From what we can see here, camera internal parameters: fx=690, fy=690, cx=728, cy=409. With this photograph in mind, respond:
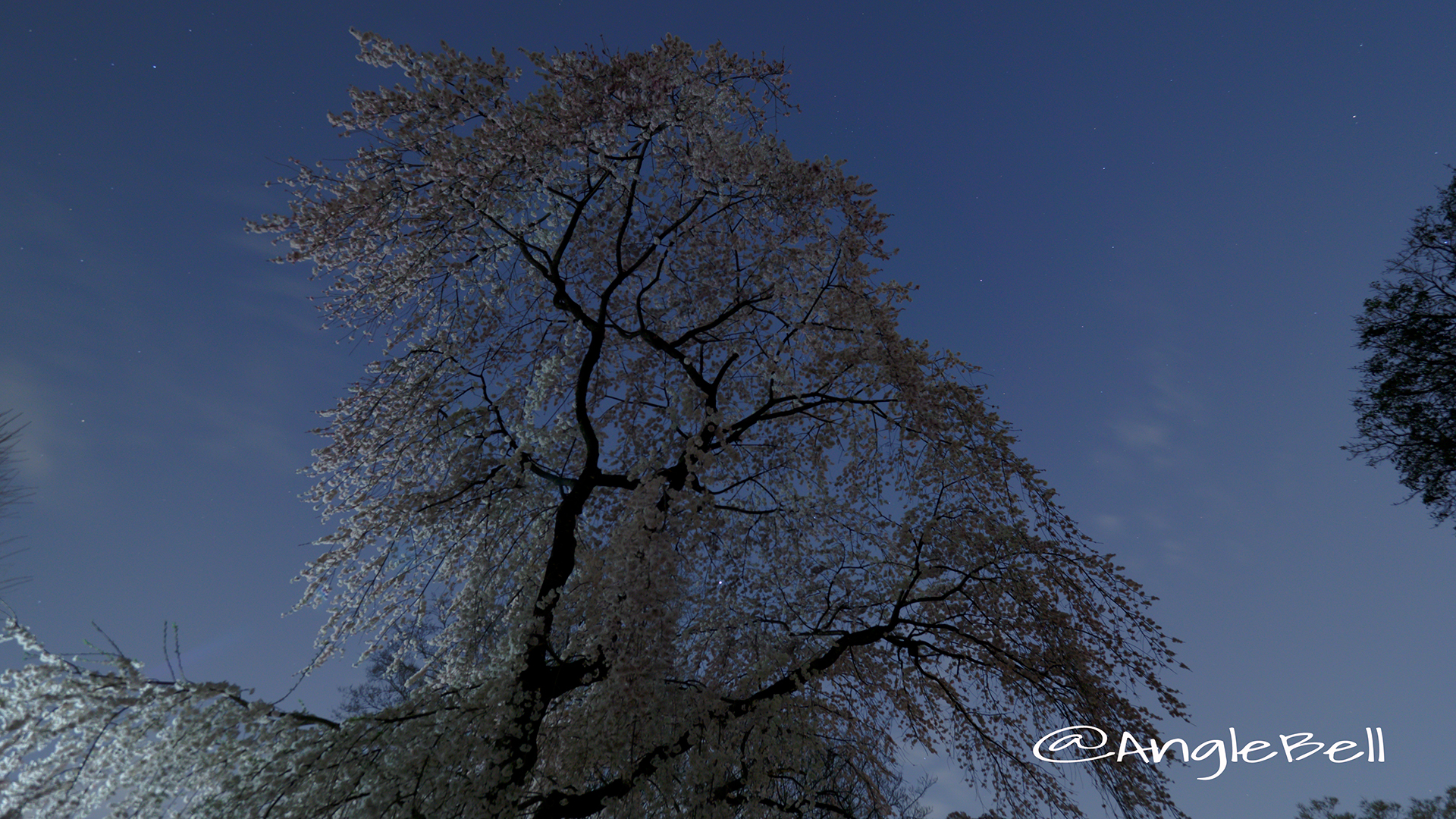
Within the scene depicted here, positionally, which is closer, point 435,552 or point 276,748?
point 276,748

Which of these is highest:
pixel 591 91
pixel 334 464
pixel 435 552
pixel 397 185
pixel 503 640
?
pixel 591 91

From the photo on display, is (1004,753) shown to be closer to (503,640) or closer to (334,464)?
(503,640)

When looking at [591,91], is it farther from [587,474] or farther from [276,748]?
[276,748]

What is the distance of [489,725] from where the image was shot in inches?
234

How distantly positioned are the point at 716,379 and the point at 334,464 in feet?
16.3

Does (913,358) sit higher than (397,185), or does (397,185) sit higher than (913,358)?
(397,185)

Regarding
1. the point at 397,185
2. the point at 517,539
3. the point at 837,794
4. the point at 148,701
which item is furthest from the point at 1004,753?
the point at 397,185

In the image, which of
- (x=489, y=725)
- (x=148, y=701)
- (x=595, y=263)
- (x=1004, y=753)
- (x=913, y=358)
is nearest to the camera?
(x=148, y=701)

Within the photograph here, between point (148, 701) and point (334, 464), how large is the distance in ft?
12.5

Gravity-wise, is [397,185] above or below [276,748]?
above

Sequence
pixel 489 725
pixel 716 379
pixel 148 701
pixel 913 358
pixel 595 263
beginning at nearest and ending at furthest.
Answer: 1. pixel 148 701
2. pixel 489 725
3. pixel 913 358
4. pixel 716 379
5. pixel 595 263

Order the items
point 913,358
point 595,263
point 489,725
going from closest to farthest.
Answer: point 489,725, point 913,358, point 595,263

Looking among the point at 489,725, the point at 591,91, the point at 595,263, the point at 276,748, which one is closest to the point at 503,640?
the point at 489,725

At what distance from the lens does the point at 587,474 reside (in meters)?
8.09
